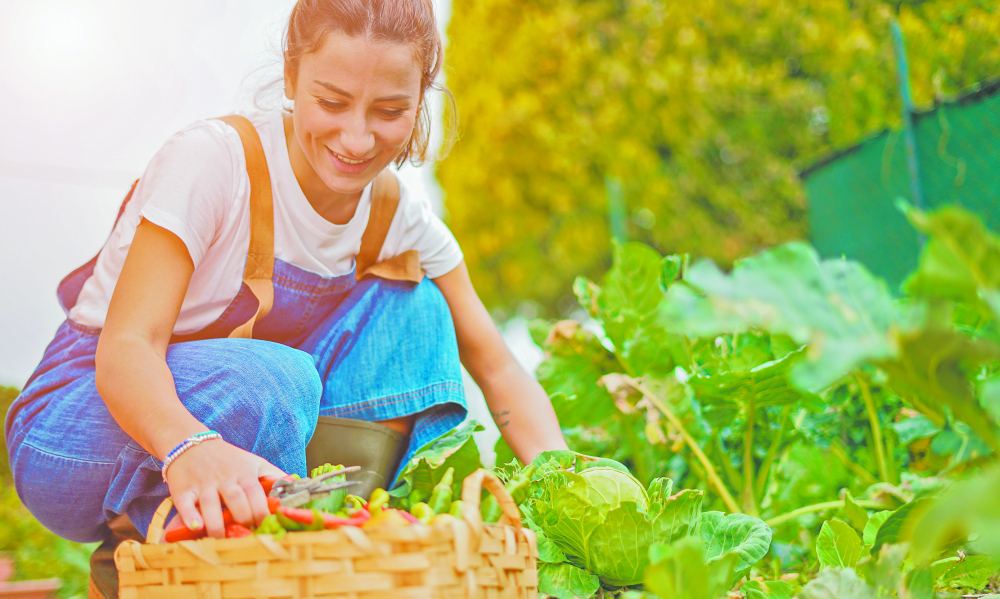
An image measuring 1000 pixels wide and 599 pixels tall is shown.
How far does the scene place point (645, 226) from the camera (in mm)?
5188

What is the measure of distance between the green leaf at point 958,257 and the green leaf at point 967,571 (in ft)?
1.94

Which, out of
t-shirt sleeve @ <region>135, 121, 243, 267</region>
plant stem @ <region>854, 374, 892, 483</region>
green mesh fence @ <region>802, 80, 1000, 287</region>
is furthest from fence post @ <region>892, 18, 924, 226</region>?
t-shirt sleeve @ <region>135, 121, 243, 267</region>

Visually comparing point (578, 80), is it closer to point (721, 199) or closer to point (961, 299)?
point (721, 199)

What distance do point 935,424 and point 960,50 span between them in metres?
1.51

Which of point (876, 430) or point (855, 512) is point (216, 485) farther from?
point (876, 430)

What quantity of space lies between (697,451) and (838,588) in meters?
0.54

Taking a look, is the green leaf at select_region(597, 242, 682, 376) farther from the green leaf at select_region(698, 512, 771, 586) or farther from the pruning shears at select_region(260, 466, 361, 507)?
the pruning shears at select_region(260, 466, 361, 507)

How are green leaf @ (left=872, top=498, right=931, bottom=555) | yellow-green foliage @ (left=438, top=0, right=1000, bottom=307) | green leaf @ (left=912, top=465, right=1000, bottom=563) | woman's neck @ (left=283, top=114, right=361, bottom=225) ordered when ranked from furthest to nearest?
yellow-green foliage @ (left=438, top=0, right=1000, bottom=307)
woman's neck @ (left=283, top=114, right=361, bottom=225)
green leaf @ (left=872, top=498, right=931, bottom=555)
green leaf @ (left=912, top=465, right=1000, bottom=563)

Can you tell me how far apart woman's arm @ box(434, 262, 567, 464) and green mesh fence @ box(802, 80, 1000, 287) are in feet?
4.78

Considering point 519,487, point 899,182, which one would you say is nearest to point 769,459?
point 519,487

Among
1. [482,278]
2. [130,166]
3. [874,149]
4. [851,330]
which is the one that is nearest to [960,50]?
[874,149]

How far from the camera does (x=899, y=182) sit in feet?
7.53

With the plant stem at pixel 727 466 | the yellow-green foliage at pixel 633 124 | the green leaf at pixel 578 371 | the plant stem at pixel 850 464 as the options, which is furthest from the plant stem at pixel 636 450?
the yellow-green foliage at pixel 633 124

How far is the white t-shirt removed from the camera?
1.02 metres
